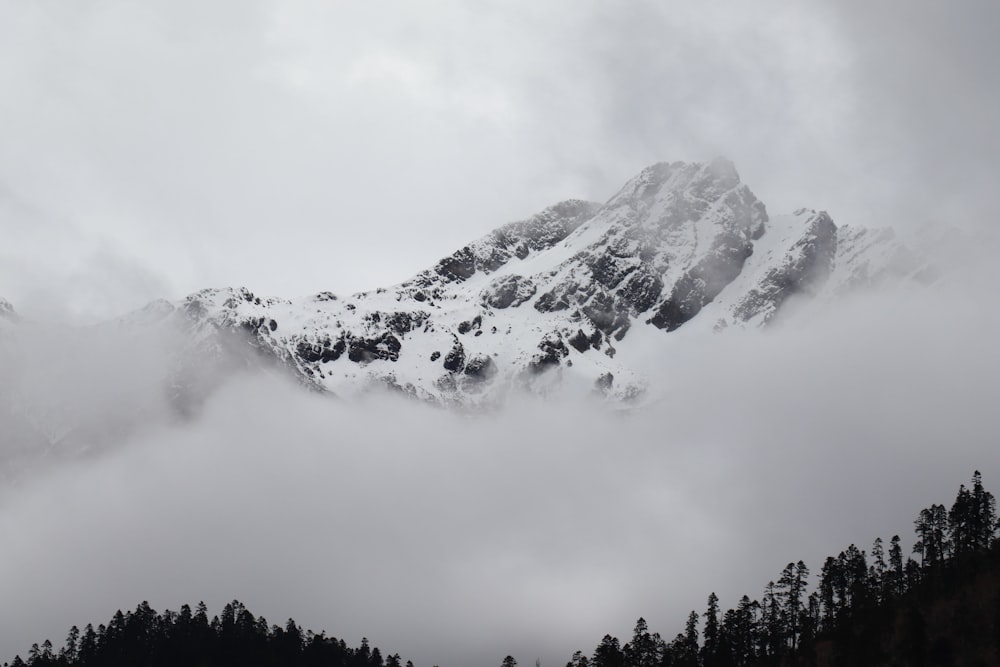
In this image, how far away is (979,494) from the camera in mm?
141000

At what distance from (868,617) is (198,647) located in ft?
305

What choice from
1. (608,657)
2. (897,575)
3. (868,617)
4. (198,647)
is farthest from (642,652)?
(198,647)

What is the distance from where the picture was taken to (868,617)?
11975cm

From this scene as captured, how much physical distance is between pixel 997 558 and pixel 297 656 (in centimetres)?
9619

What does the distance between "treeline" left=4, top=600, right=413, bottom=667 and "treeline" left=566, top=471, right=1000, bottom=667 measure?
42647mm

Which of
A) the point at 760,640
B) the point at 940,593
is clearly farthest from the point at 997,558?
the point at 760,640

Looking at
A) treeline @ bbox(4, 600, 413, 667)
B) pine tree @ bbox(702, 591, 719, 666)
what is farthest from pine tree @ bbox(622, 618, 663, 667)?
treeline @ bbox(4, 600, 413, 667)

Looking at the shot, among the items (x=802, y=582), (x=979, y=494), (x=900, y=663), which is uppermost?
(x=979, y=494)

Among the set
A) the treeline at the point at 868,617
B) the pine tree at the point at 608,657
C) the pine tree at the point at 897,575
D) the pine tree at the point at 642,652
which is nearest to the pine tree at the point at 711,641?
the treeline at the point at 868,617

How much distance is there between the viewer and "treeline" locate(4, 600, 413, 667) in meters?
160

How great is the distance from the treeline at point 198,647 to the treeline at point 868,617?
140 ft

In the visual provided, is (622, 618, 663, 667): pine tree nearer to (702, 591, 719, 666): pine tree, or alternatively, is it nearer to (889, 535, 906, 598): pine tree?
(702, 591, 719, 666): pine tree

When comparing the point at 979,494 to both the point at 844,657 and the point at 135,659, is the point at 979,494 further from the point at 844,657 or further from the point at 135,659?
the point at 135,659

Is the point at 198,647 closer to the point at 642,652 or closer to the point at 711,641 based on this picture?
the point at 642,652
